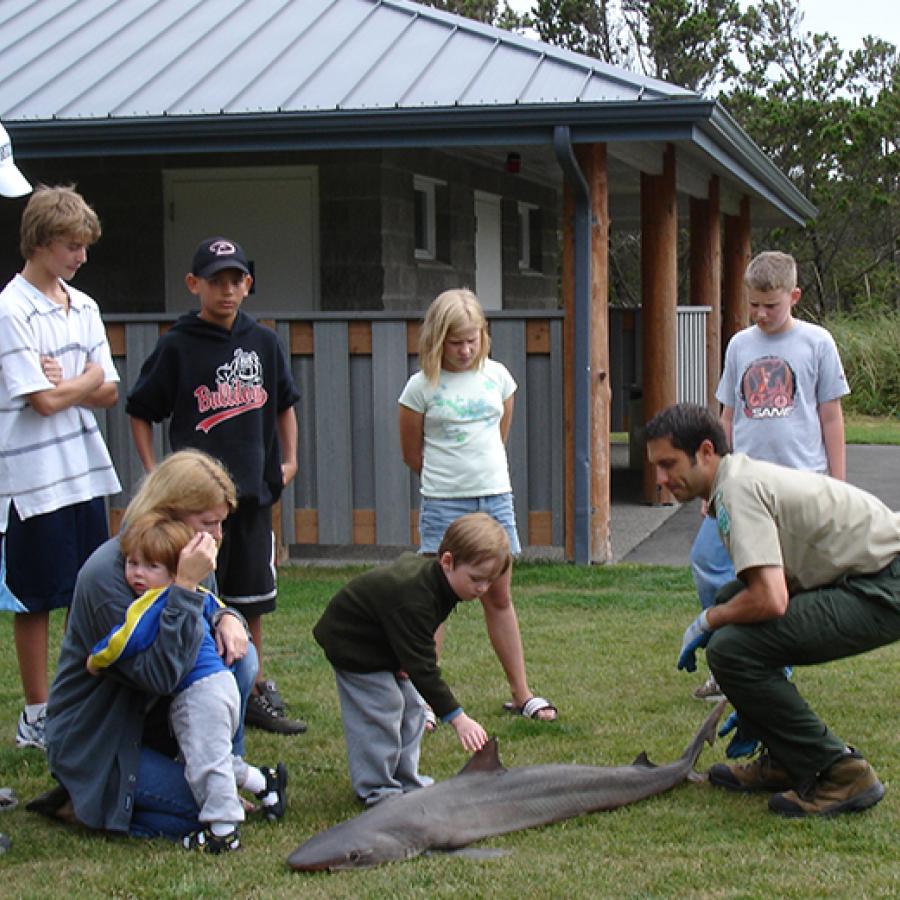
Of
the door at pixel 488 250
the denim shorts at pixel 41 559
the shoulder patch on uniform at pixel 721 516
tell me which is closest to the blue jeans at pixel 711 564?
the shoulder patch on uniform at pixel 721 516

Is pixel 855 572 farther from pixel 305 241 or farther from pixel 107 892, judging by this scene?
pixel 305 241

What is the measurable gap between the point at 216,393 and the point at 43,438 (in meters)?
0.72

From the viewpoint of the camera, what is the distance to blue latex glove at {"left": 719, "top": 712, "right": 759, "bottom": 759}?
5.23 m

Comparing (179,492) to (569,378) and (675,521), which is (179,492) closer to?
(569,378)

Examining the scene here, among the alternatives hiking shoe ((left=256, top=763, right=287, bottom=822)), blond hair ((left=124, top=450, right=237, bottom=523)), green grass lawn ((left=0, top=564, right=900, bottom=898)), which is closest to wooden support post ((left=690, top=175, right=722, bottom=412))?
green grass lawn ((left=0, top=564, right=900, bottom=898))

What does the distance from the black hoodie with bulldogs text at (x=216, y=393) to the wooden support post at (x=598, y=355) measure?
414 cm

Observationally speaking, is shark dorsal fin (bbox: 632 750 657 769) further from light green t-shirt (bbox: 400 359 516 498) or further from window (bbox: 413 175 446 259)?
window (bbox: 413 175 446 259)

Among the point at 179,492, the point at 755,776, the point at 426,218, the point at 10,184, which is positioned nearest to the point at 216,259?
the point at 10,184

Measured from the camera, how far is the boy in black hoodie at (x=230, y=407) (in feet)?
19.6

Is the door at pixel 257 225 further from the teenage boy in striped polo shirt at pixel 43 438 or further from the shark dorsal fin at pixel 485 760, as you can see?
the shark dorsal fin at pixel 485 760

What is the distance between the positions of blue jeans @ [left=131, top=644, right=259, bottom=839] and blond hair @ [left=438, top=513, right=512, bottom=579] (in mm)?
1096

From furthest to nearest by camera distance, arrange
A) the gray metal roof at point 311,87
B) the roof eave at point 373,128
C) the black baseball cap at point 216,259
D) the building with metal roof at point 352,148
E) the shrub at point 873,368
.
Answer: the shrub at point 873,368, the building with metal roof at point 352,148, the gray metal roof at point 311,87, the roof eave at point 373,128, the black baseball cap at point 216,259

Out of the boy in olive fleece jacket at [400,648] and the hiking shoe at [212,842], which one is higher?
the boy in olive fleece jacket at [400,648]

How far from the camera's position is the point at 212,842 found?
4.52 m
